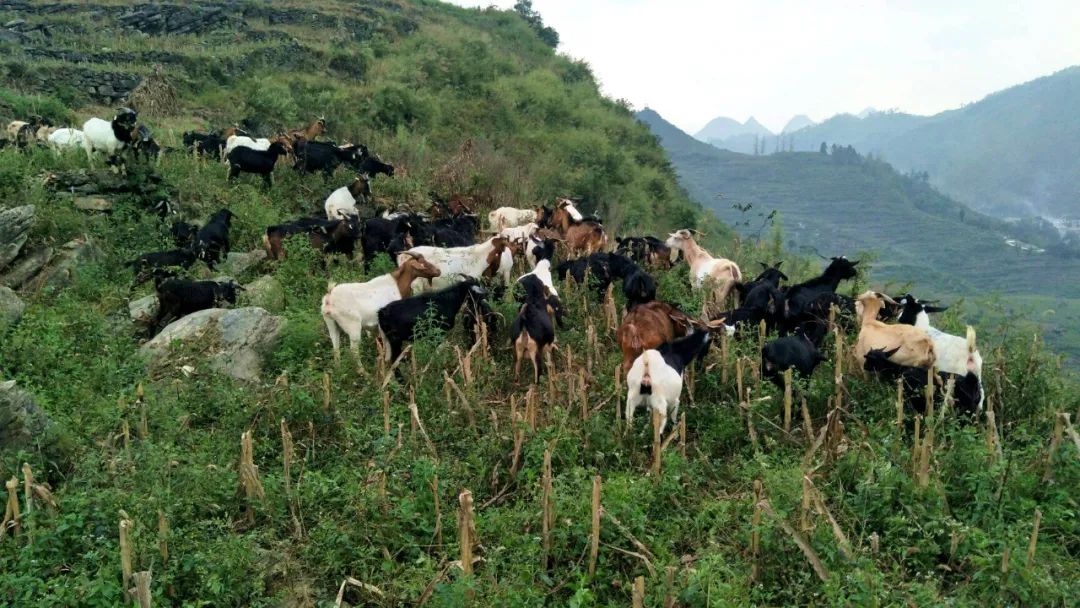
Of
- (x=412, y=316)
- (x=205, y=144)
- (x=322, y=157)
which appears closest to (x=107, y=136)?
(x=205, y=144)

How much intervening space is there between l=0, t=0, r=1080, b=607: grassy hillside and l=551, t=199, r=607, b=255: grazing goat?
1447 millimetres

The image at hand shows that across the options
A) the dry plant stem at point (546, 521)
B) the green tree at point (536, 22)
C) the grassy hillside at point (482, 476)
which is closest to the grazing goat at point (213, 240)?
the grassy hillside at point (482, 476)

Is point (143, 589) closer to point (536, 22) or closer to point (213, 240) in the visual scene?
point (213, 240)

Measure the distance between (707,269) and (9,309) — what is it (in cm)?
704

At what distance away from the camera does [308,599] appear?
157 inches

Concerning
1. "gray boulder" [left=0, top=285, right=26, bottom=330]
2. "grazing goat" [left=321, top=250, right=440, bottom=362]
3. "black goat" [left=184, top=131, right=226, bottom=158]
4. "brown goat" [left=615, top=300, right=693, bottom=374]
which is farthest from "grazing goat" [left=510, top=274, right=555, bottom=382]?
"black goat" [left=184, top=131, right=226, bottom=158]

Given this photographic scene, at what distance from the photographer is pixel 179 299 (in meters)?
7.55

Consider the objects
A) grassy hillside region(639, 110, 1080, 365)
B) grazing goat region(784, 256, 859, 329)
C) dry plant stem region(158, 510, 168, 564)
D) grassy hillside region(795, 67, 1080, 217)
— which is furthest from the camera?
grassy hillside region(795, 67, 1080, 217)

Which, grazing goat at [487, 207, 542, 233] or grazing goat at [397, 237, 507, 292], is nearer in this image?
grazing goat at [397, 237, 507, 292]

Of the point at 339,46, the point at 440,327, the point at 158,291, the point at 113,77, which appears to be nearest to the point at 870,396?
the point at 440,327

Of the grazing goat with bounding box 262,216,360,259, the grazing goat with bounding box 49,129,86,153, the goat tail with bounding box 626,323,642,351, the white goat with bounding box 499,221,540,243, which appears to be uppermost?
the grazing goat with bounding box 49,129,86,153

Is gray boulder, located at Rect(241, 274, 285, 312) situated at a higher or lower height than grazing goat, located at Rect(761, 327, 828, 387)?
lower

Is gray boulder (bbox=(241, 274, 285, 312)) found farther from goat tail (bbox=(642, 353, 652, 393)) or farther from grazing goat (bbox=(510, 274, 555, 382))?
goat tail (bbox=(642, 353, 652, 393))

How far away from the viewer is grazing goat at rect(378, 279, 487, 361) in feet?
22.5
